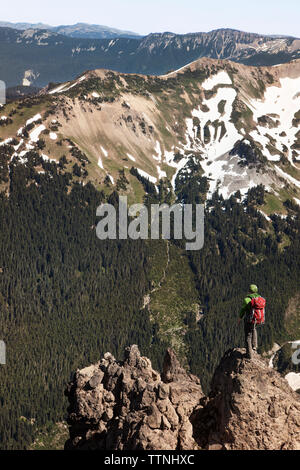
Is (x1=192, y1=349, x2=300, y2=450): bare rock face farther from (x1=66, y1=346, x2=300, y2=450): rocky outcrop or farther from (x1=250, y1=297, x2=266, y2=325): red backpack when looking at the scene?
(x1=250, y1=297, x2=266, y2=325): red backpack

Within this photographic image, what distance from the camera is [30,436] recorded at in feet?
→ 563

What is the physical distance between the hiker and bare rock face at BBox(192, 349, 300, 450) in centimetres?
181

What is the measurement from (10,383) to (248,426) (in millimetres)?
157047

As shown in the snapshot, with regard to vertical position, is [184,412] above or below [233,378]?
below

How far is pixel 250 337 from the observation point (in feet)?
157

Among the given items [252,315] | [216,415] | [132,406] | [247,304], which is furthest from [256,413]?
[132,406]

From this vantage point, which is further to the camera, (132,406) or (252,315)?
(132,406)

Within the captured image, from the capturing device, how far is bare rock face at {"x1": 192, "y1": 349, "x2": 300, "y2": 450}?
151 ft

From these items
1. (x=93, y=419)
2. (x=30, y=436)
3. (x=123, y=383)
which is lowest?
(x=30, y=436)

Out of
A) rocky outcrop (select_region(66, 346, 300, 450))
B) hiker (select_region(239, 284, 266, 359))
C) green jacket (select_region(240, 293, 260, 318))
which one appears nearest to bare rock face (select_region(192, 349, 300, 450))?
rocky outcrop (select_region(66, 346, 300, 450))

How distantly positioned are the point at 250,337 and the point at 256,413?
6.15m

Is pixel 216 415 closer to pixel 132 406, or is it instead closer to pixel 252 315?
pixel 252 315
